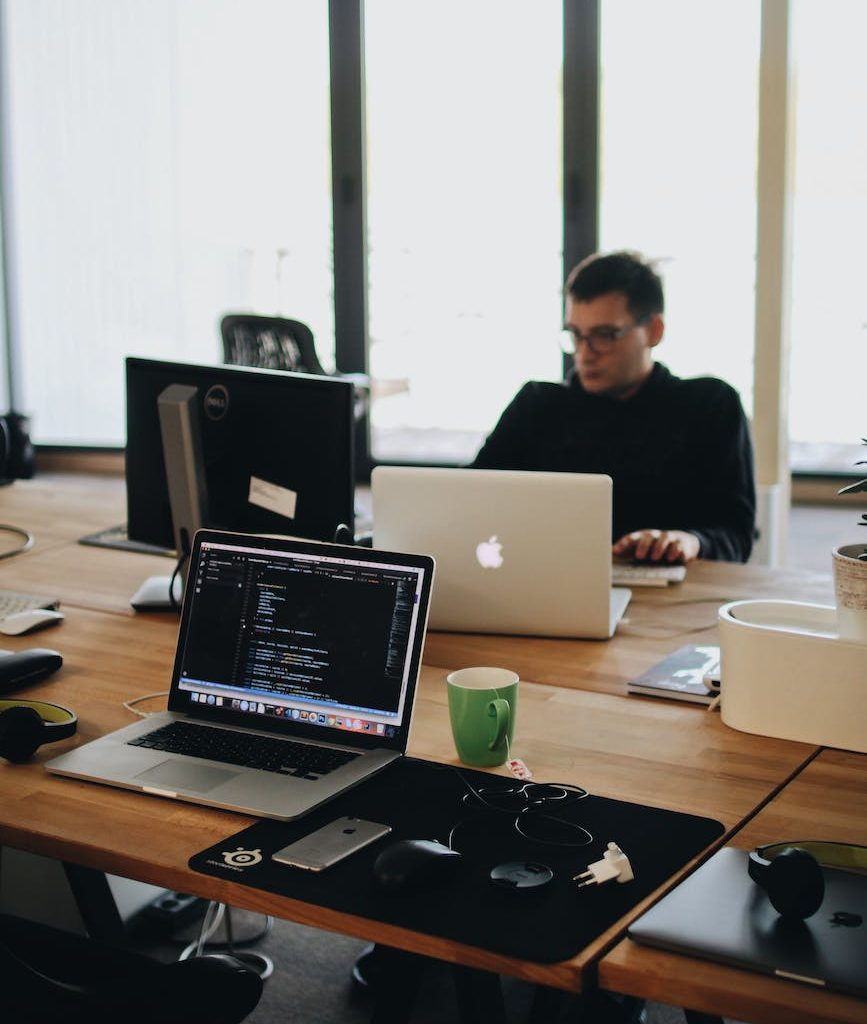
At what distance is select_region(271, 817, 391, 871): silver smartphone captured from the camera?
131 centimetres

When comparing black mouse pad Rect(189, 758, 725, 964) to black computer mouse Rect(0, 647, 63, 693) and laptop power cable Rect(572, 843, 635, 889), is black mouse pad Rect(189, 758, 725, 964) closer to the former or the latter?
laptop power cable Rect(572, 843, 635, 889)

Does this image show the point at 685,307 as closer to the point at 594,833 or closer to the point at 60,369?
the point at 60,369

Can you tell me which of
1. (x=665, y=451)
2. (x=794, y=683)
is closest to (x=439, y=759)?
(x=794, y=683)

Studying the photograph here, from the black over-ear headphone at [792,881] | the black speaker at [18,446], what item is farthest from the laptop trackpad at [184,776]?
the black speaker at [18,446]

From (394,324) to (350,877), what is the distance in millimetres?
5354

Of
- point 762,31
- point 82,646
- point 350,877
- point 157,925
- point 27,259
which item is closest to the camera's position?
point 350,877

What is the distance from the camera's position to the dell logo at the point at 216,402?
222 centimetres

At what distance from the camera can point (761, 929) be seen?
1.14 metres

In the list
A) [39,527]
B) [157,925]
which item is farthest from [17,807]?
[39,527]

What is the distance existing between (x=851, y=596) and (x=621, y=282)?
1.43m

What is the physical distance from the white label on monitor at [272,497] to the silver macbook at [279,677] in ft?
1.49

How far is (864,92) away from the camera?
5.75 meters

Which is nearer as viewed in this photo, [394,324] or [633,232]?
[633,232]

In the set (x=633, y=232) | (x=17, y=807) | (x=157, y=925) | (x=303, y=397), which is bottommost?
(x=157, y=925)
